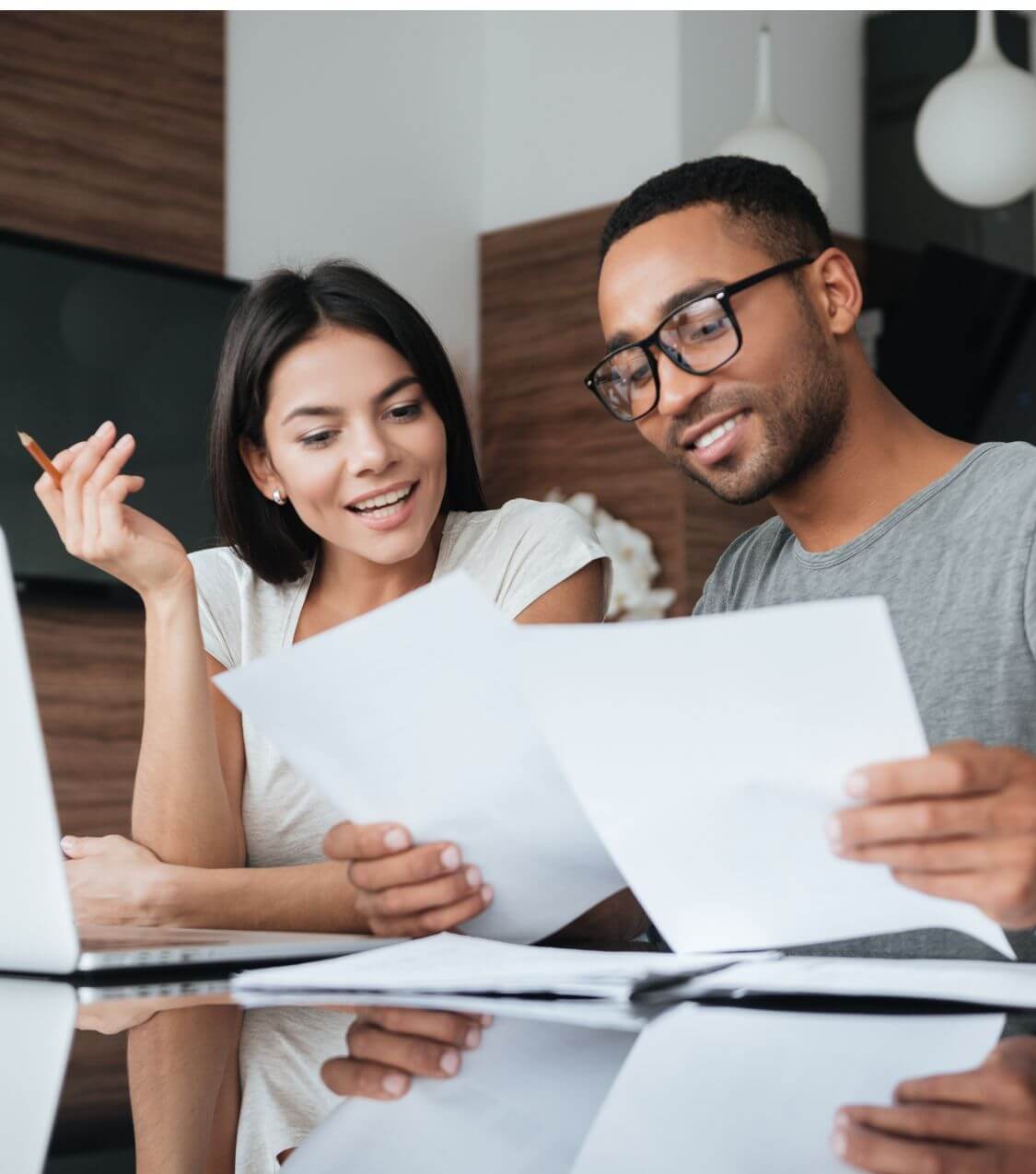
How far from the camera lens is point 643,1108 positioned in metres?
0.53

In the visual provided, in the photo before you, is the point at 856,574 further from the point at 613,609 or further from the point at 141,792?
the point at 613,609

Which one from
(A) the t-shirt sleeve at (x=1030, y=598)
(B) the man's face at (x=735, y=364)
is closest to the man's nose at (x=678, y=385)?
(B) the man's face at (x=735, y=364)

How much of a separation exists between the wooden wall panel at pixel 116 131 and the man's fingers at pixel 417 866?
2.54 metres

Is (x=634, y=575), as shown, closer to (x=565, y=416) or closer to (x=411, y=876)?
(x=565, y=416)

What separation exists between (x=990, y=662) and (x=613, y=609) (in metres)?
2.43

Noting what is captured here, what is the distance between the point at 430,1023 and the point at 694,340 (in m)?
0.67

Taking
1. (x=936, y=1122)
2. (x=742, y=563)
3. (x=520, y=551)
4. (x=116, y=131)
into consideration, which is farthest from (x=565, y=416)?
(x=936, y=1122)

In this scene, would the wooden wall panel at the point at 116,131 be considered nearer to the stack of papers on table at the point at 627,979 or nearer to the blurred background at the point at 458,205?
the blurred background at the point at 458,205

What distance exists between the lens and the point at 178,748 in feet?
4.31

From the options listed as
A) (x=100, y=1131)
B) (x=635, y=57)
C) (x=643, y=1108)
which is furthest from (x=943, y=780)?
(x=635, y=57)

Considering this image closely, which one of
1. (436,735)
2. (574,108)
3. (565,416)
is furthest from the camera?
(574,108)

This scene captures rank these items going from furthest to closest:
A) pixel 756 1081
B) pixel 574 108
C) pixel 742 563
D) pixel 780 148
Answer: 1. pixel 574 108
2. pixel 780 148
3. pixel 742 563
4. pixel 756 1081

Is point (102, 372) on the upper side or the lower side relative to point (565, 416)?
upper

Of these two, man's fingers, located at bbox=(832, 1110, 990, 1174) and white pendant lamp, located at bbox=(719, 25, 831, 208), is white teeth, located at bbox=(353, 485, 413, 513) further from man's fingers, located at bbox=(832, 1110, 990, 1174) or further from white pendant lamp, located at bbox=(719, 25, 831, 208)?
white pendant lamp, located at bbox=(719, 25, 831, 208)
